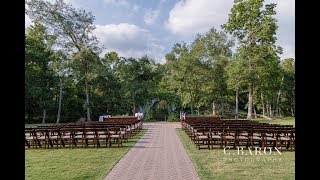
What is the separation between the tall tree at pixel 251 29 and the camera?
37.5 m

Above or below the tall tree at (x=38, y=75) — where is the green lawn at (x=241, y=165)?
below

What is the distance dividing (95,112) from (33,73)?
894 centimetres

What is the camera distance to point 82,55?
119ft

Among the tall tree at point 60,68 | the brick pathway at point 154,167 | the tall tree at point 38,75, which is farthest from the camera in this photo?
the tall tree at point 38,75

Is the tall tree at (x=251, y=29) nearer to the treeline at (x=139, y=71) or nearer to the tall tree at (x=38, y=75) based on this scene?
the treeline at (x=139, y=71)

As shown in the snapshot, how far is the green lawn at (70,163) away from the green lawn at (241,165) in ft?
8.42

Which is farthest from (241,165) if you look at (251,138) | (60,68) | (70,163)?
(60,68)

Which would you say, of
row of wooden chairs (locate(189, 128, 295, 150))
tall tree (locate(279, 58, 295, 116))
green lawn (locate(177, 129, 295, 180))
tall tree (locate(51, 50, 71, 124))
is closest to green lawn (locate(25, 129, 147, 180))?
green lawn (locate(177, 129, 295, 180))

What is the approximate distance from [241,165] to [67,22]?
31.8m

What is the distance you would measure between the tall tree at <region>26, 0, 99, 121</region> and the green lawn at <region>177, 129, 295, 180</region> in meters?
27.7

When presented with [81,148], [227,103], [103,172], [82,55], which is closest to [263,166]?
[103,172]

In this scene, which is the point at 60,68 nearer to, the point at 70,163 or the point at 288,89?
the point at 70,163

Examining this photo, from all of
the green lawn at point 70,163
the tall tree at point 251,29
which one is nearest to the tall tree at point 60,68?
the tall tree at point 251,29
